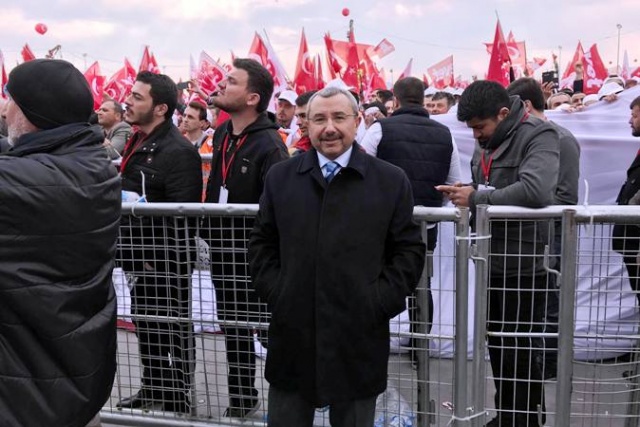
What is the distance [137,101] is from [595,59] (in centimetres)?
1492

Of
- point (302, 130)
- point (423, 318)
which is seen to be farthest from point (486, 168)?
point (302, 130)

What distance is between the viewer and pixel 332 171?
10.3 ft

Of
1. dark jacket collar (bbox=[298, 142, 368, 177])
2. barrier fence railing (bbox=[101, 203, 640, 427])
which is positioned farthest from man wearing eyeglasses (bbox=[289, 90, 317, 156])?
dark jacket collar (bbox=[298, 142, 368, 177])

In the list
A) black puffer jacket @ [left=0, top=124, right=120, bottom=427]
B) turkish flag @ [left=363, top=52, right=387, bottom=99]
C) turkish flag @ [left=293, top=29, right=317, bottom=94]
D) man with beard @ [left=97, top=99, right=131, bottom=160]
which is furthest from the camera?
turkish flag @ [left=363, top=52, right=387, bottom=99]

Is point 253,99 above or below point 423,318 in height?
above

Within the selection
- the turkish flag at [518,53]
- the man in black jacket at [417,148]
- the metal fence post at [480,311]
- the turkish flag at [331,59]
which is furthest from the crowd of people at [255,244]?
the turkish flag at [518,53]

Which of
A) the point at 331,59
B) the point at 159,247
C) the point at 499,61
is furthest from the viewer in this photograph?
the point at 331,59

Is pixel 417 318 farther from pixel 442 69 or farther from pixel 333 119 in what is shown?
pixel 442 69

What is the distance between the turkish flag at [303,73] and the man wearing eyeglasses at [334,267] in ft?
36.5

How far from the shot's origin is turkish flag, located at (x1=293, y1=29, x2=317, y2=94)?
14203mm

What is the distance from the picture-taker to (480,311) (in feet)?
11.1

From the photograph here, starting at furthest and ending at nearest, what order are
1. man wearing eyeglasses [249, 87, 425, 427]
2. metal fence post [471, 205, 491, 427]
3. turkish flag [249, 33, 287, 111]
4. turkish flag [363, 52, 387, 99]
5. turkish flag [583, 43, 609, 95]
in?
turkish flag [363, 52, 387, 99], turkish flag [583, 43, 609, 95], turkish flag [249, 33, 287, 111], metal fence post [471, 205, 491, 427], man wearing eyeglasses [249, 87, 425, 427]

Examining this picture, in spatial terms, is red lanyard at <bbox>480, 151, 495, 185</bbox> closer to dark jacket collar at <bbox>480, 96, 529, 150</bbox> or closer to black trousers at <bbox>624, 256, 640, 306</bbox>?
dark jacket collar at <bbox>480, 96, 529, 150</bbox>

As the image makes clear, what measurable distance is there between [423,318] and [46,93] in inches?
79.0
